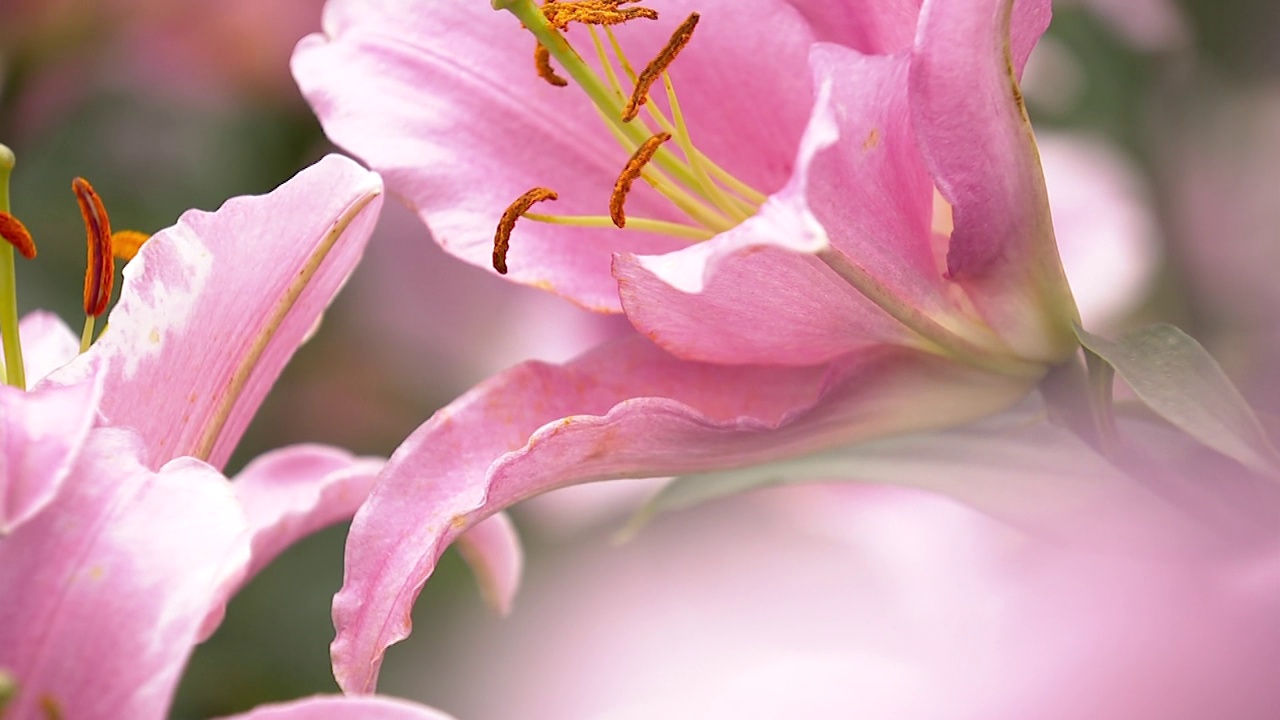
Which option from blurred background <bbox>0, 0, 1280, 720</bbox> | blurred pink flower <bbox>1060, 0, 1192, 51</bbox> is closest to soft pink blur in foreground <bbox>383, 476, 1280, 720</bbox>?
blurred background <bbox>0, 0, 1280, 720</bbox>

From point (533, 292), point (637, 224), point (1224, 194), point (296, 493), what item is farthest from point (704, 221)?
point (533, 292)

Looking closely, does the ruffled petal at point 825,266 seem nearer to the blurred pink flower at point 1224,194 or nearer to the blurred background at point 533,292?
the blurred background at point 533,292

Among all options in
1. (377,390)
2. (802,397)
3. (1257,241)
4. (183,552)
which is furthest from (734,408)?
(377,390)

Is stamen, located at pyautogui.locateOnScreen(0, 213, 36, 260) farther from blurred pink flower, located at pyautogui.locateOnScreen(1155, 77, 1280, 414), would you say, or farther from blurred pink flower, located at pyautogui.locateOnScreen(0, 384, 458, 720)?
blurred pink flower, located at pyautogui.locateOnScreen(1155, 77, 1280, 414)

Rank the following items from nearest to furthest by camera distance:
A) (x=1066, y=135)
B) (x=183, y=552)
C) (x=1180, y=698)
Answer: (x=1180, y=698), (x=183, y=552), (x=1066, y=135)

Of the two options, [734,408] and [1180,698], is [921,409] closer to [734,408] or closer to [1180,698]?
[734,408]

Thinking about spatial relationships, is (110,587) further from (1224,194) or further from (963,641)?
(1224,194)
